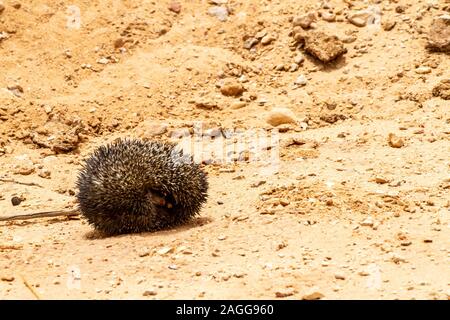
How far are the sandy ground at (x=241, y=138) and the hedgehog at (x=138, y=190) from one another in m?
0.19

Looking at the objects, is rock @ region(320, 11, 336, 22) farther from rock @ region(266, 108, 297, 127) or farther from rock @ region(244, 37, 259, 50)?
rock @ region(266, 108, 297, 127)

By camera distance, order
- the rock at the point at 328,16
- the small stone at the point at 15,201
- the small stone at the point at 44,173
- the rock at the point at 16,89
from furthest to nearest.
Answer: the rock at the point at 328,16, the rock at the point at 16,89, the small stone at the point at 44,173, the small stone at the point at 15,201

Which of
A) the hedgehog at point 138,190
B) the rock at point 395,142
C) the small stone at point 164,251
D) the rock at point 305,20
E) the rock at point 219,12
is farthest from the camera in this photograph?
the rock at point 219,12

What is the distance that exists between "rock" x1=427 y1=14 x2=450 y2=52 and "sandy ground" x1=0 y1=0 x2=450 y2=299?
120 mm

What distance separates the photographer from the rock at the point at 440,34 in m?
9.96

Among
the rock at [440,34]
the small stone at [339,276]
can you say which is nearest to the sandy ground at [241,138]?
the small stone at [339,276]

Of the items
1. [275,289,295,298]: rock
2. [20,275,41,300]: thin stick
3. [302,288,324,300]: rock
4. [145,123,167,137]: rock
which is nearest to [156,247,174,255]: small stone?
[20,275,41,300]: thin stick

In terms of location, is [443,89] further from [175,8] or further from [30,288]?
[30,288]

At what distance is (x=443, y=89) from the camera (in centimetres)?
942

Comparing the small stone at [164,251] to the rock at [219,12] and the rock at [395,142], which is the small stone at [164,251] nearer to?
the rock at [395,142]

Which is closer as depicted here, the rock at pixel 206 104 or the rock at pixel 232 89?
the rock at pixel 206 104

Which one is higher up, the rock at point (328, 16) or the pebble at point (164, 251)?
the rock at point (328, 16)
